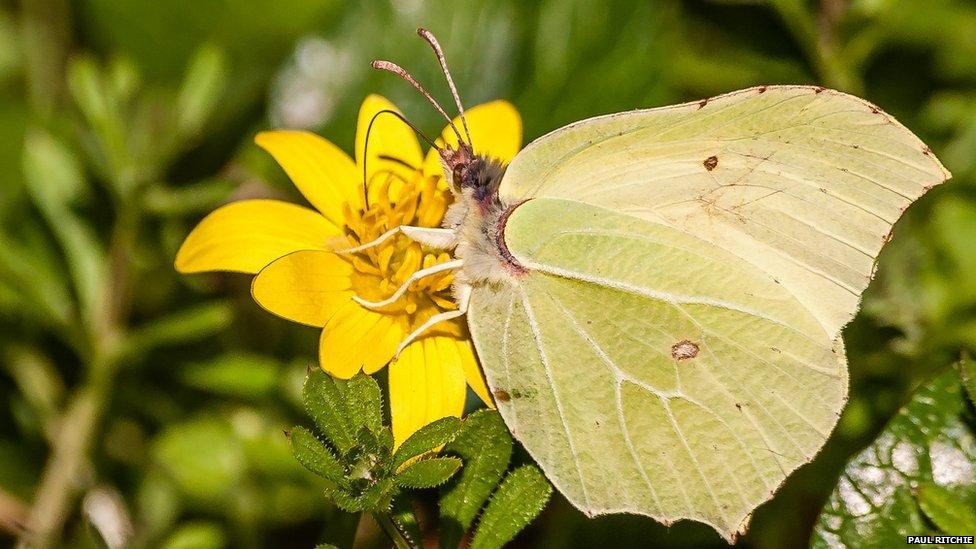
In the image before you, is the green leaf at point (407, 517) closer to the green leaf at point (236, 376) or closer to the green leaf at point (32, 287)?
the green leaf at point (236, 376)

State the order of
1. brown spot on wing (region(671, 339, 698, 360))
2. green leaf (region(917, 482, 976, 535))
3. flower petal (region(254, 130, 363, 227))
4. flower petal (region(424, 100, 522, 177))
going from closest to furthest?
green leaf (region(917, 482, 976, 535)) < brown spot on wing (region(671, 339, 698, 360)) < flower petal (region(254, 130, 363, 227)) < flower petal (region(424, 100, 522, 177))

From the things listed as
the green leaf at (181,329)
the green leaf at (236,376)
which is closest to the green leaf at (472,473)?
the green leaf at (181,329)

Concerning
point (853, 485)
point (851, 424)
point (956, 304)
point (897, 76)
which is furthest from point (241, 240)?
point (897, 76)

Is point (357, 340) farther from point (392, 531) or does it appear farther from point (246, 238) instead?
point (392, 531)

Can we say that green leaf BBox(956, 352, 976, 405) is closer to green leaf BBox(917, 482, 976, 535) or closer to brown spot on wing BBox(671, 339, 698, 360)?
green leaf BBox(917, 482, 976, 535)

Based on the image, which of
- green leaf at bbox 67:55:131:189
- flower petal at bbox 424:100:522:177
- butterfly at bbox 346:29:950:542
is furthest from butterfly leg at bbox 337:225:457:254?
green leaf at bbox 67:55:131:189

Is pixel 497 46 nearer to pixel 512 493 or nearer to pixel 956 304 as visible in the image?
pixel 956 304
